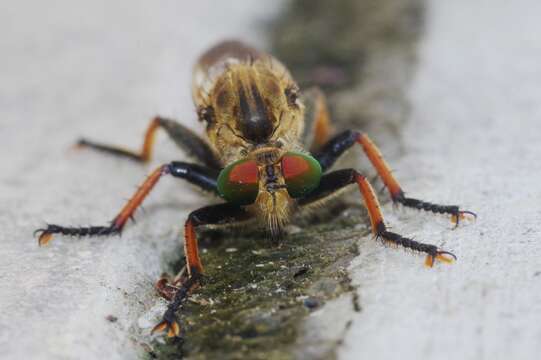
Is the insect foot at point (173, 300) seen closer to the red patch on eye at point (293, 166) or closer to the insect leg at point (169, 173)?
the insect leg at point (169, 173)

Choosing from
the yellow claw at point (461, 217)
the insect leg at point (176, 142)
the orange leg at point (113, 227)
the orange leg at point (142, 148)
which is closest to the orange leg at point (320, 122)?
the insect leg at point (176, 142)

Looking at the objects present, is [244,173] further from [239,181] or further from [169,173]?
[169,173]

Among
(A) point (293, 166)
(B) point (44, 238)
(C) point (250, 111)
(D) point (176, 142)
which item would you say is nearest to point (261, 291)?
(A) point (293, 166)

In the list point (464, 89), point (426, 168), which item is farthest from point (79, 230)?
point (464, 89)

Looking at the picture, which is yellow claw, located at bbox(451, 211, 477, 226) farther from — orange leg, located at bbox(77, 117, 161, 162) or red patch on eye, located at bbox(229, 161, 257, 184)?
orange leg, located at bbox(77, 117, 161, 162)

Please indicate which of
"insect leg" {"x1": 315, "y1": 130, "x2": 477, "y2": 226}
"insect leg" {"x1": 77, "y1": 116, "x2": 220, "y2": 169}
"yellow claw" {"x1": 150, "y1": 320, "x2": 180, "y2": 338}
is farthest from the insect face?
"yellow claw" {"x1": 150, "y1": 320, "x2": 180, "y2": 338}
